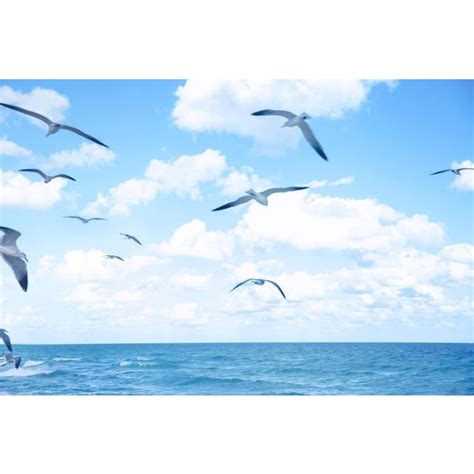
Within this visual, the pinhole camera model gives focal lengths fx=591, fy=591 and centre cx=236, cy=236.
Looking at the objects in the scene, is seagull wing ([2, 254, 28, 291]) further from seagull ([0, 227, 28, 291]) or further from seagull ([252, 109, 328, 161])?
seagull ([252, 109, 328, 161])

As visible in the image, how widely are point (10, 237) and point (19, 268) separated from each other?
0.32 metres

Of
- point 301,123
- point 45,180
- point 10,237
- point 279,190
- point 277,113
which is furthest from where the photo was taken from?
point 45,180

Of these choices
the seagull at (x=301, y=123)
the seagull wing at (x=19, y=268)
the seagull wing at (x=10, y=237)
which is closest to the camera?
the seagull wing at (x=10, y=237)

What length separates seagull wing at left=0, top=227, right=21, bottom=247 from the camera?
5.70 meters

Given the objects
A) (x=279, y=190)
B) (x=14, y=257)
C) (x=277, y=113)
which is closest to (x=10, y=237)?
(x=14, y=257)

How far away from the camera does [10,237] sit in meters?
5.79

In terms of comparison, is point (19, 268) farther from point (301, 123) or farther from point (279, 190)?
point (301, 123)

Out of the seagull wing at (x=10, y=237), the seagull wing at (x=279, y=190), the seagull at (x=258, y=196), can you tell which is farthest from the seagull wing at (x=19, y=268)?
the seagull wing at (x=279, y=190)

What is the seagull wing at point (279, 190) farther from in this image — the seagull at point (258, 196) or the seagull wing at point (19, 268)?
the seagull wing at point (19, 268)

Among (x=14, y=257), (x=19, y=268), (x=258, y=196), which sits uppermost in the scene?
(x=258, y=196)

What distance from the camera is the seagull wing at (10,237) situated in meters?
5.70

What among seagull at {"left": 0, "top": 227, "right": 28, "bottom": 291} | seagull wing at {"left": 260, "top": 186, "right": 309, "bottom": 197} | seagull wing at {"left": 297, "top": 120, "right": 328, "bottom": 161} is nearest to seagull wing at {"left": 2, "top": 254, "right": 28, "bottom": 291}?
seagull at {"left": 0, "top": 227, "right": 28, "bottom": 291}
